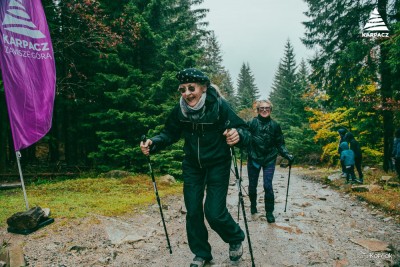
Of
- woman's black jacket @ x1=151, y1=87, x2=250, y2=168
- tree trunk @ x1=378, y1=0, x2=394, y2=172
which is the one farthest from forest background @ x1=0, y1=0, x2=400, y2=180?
woman's black jacket @ x1=151, y1=87, x2=250, y2=168

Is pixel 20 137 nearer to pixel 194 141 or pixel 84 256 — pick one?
pixel 84 256

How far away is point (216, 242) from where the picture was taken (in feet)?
16.3

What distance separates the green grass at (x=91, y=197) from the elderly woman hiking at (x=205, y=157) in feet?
10.5

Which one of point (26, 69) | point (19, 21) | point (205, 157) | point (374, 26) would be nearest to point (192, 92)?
point (205, 157)

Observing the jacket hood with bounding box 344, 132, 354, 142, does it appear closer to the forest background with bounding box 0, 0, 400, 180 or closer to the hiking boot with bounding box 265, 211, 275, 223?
the forest background with bounding box 0, 0, 400, 180

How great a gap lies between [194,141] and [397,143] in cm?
974

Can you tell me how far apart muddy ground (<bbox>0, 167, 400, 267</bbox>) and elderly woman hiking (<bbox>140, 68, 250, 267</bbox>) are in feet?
1.72

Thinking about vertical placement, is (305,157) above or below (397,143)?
below

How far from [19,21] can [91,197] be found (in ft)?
16.0

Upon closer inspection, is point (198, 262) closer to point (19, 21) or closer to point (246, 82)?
point (19, 21)

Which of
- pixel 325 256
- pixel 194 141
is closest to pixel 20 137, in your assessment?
pixel 194 141

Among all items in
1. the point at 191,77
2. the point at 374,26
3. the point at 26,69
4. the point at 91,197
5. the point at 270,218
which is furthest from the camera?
the point at 374,26

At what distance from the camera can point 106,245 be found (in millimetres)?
4812

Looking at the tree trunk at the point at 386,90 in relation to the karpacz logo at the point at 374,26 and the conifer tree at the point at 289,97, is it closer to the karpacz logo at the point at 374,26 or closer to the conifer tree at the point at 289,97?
the karpacz logo at the point at 374,26
